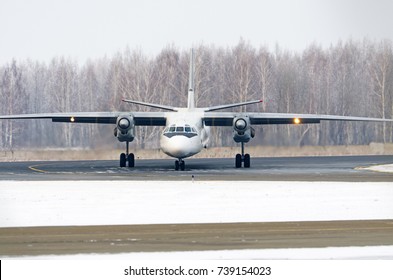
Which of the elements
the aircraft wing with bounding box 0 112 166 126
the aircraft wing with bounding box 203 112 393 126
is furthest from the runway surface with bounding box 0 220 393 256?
the aircraft wing with bounding box 0 112 166 126

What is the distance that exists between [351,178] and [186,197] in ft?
32.6

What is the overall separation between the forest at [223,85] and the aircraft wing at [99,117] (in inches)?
355

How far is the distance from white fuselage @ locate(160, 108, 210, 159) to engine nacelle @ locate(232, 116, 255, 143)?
1781 mm

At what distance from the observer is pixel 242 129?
137 feet

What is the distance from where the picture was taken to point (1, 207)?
2217cm

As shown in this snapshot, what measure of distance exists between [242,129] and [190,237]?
1028 inches

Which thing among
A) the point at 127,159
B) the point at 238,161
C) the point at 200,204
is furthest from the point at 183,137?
the point at 200,204

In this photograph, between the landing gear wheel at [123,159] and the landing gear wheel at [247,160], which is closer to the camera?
the landing gear wheel at [247,160]

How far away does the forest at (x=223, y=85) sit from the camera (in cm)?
6762

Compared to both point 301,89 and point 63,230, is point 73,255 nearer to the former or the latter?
point 63,230

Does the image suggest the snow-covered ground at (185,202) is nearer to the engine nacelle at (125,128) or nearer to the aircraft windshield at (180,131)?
the aircraft windshield at (180,131)

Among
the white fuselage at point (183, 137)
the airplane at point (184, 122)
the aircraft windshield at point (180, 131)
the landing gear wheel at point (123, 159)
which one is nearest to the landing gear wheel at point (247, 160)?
the airplane at point (184, 122)

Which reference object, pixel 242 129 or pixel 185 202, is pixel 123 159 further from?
pixel 185 202

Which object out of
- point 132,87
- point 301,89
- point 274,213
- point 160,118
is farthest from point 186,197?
point 132,87
